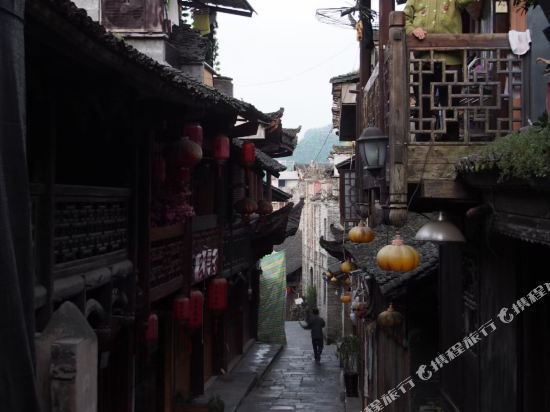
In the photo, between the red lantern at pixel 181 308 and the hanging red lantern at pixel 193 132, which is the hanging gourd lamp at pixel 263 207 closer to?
the red lantern at pixel 181 308

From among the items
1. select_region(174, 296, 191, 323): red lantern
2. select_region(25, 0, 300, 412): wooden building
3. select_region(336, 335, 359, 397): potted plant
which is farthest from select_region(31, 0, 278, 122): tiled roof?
select_region(336, 335, 359, 397): potted plant

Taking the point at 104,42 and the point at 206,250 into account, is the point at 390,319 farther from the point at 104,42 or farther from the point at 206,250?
the point at 104,42

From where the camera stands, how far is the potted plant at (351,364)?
2048 cm

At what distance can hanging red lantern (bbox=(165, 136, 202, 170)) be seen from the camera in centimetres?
1116

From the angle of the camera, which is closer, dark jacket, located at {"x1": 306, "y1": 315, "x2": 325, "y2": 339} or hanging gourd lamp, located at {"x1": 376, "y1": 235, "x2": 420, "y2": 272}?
hanging gourd lamp, located at {"x1": 376, "y1": 235, "x2": 420, "y2": 272}

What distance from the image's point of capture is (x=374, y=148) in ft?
26.1

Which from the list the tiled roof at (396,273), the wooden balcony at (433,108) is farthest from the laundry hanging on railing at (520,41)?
the tiled roof at (396,273)

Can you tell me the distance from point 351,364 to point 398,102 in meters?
→ 15.0

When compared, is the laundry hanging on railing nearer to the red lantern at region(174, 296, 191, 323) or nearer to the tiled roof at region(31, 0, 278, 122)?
the tiled roof at region(31, 0, 278, 122)

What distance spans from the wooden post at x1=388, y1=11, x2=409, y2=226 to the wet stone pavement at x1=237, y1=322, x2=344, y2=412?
41.1 ft

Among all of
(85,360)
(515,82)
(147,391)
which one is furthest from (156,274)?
(85,360)

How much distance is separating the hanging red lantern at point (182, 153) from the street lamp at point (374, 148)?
12.8 feet

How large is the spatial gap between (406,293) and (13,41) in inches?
395

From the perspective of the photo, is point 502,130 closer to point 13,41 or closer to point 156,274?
point 13,41
